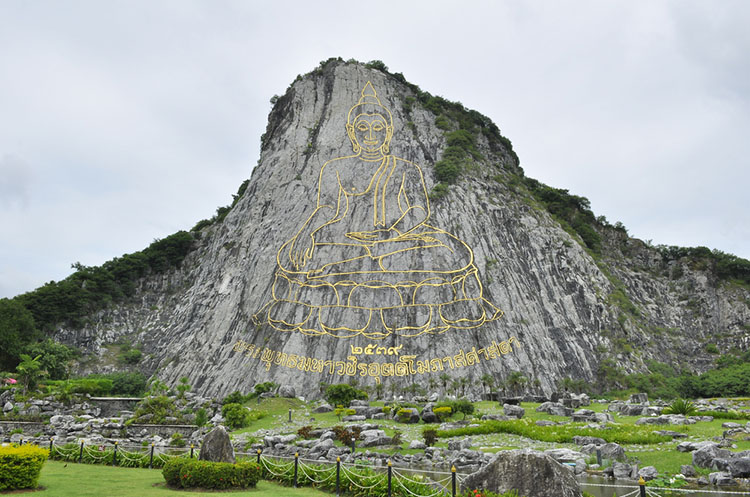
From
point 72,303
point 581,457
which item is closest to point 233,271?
point 72,303

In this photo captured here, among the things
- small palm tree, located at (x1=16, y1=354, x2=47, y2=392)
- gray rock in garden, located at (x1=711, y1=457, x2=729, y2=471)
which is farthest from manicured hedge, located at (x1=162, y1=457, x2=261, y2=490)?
small palm tree, located at (x1=16, y1=354, x2=47, y2=392)

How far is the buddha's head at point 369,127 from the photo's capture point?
4512 cm

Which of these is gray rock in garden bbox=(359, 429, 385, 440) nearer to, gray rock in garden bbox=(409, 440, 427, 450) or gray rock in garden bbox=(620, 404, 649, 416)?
gray rock in garden bbox=(409, 440, 427, 450)

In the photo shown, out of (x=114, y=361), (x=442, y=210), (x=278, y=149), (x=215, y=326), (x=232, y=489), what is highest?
(x=278, y=149)

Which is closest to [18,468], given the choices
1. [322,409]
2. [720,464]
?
[720,464]

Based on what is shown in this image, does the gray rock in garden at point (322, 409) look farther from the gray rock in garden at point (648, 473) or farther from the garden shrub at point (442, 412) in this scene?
the gray rock in garden at point (648, 473)

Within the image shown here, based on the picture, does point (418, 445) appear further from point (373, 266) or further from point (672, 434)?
point (373, 266)

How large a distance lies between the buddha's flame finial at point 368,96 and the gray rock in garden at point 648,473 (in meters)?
42.9

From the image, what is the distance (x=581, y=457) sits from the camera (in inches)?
524

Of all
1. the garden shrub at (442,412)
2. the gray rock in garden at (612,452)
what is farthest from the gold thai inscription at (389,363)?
the gray rock in garden at (612,452)

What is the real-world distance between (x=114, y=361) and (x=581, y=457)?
40.1 m

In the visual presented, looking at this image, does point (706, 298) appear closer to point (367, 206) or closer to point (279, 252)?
point (367, 206)

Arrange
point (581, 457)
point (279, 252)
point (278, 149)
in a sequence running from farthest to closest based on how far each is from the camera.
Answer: point (278, 149) → point (279, 252) → point (581, 457)

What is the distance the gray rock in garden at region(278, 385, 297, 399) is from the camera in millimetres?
29891
